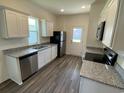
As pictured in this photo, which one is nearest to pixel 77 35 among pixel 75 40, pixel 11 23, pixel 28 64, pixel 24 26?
pixel 75 40

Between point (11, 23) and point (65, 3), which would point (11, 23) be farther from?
point (65, 3)

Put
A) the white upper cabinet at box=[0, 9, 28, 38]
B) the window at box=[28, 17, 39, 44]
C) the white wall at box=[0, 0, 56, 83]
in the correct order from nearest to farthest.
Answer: the white upper cabinet at box=[0, 9, 28, 38] → the white wall at box=[0, 0, 56, 83] → the window at box=[28, 17, 39, 44]

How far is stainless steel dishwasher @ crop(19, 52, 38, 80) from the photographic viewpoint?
2277 mm

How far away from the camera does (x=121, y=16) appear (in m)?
0.98

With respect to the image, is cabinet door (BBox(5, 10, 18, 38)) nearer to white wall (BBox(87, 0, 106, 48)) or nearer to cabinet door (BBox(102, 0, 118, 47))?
cabinet door (BBox(102, 0, 118, 47))

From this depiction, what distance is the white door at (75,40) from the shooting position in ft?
16.9

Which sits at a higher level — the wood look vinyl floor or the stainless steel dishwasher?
the stainless steel dishwasher

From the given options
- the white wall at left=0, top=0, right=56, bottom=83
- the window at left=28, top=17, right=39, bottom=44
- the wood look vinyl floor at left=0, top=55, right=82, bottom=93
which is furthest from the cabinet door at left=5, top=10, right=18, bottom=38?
the wood look vinyl floor at left=0, top=55, right=82, bottom=93

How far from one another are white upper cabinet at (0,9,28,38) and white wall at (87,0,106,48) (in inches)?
109

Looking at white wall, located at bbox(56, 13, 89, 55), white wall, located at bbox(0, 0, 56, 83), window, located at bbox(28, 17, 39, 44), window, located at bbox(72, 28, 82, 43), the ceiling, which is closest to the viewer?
white wall, located at bbox(0, 0, 56, 83)

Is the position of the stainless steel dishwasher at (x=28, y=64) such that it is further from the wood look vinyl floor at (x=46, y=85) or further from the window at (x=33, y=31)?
the window at (x=33, y=31)

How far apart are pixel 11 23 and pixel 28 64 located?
1.37m

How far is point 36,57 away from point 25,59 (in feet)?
1.67

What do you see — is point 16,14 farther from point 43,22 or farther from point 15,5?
point 43,22
